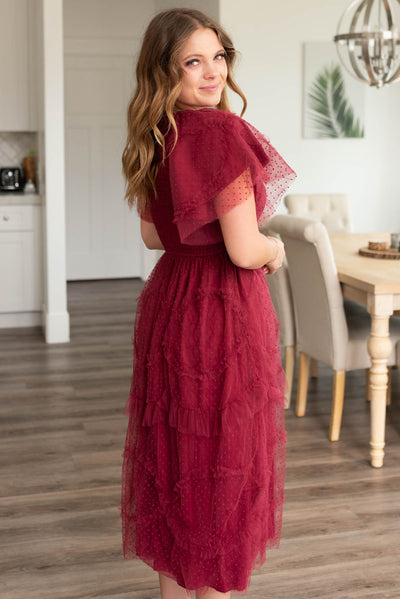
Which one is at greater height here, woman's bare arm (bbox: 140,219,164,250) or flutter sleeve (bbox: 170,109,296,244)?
flutter sleeve (bbox: 170,109,296,244)

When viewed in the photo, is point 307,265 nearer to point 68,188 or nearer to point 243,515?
point 243,515

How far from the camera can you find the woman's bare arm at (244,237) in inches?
60.7

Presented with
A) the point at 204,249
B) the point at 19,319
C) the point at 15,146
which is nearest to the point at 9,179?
the point at 15,146

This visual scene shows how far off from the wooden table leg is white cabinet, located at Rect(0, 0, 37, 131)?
11.3 feet

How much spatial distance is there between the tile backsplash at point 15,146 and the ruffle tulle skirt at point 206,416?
15.2ft

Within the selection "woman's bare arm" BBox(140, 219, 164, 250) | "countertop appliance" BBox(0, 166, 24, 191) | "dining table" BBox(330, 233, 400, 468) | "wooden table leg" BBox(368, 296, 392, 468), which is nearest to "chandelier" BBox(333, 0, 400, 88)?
"dining table" BBox(330, 233, 400, 468)

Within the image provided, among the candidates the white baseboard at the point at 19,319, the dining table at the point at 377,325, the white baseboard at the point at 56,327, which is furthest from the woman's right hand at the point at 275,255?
the white baseboard at the point at 19,319

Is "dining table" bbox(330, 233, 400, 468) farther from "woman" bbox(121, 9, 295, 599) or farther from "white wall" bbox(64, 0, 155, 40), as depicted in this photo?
"white wall" bbox(64, 0, 155, 40)

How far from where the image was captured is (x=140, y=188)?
1667 mm

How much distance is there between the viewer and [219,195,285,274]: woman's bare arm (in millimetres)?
1543

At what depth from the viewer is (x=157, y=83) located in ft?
5.07

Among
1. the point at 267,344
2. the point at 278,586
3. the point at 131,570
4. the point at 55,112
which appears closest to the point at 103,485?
the point at 131,570

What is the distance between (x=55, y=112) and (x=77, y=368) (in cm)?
173

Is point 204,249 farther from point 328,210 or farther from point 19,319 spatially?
point 19,319
